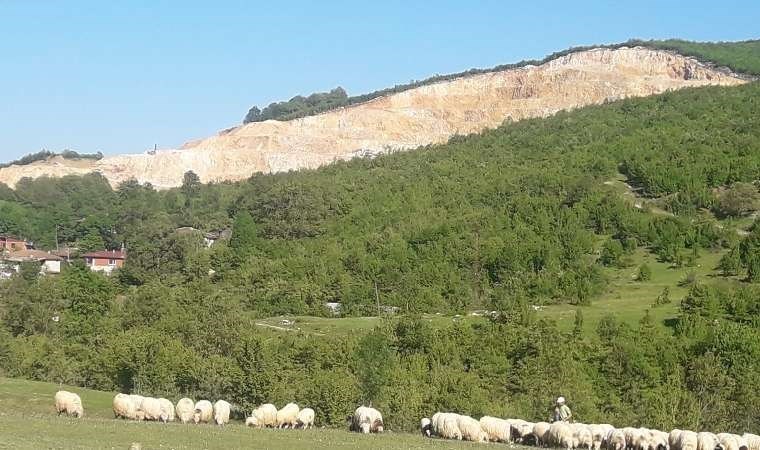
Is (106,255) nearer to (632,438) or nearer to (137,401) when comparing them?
(137,401)

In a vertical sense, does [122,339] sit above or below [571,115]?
below

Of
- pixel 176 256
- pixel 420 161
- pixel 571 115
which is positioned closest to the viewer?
pixel 176 256

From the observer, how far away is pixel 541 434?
3450cm

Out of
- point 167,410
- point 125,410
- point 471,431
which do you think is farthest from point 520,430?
point 125,410

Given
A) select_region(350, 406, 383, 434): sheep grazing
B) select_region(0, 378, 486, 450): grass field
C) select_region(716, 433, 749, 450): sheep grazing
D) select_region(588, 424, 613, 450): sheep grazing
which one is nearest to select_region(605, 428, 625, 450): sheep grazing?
select_region(588, 424, 613, 450): sheep grazing

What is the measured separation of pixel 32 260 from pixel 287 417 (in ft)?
344

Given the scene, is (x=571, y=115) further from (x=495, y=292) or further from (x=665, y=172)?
(x=495, y=292)

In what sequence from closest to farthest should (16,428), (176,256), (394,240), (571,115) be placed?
(16,428) < (394,240) < (176,256) < (571,115)

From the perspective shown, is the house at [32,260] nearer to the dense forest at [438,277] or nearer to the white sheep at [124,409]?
the dense forest at [438,277]

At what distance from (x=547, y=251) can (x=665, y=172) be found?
90.8 feet

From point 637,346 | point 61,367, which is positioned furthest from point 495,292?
point 61,367

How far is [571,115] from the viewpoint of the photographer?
18450cm

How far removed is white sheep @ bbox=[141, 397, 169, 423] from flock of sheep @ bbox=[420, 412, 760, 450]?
1052 cm

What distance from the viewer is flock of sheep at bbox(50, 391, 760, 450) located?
1310 inches
